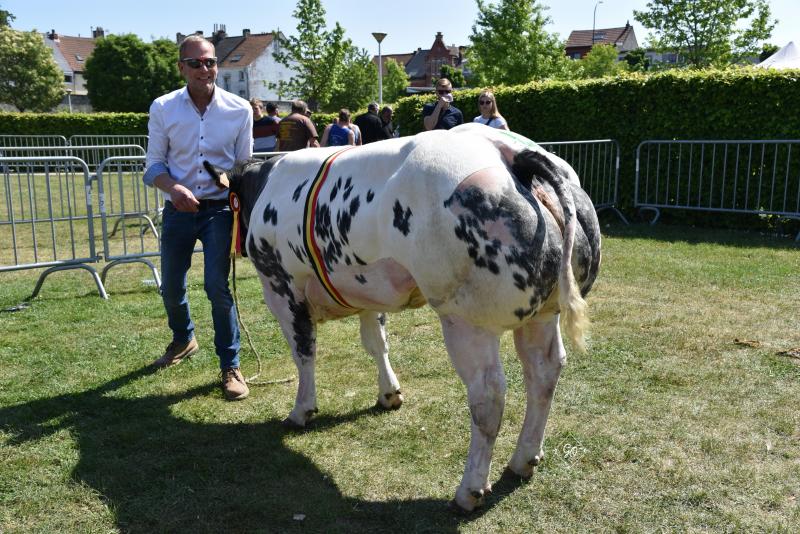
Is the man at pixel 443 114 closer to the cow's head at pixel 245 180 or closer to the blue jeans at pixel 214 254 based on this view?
the blue jeans at pixel 214 254

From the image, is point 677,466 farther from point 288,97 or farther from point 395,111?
point 288,97

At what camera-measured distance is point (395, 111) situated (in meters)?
15.6

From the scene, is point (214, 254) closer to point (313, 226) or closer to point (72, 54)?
point (313, 226)

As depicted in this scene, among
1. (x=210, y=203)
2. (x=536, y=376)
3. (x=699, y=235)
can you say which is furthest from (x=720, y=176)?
(x=536, y=376)

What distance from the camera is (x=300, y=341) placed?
4.32 metres

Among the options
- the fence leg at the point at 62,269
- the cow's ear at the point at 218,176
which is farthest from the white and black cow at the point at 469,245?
the fence leg at the point at 62,269

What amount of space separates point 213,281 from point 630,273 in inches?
202

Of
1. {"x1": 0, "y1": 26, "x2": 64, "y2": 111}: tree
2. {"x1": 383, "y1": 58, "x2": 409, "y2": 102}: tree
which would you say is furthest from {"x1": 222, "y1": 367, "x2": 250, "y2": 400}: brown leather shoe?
{"x1": 383, "y1": 58, "x2": 409, "y2": 102}: tree

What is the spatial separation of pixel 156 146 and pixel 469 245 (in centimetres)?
294

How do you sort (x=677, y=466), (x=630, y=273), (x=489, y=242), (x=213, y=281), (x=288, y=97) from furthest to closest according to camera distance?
(x=288, y=97)
(x=630, y=273)
(x=213, y=281)
(x=677, y=466)
(x=489, y=242)

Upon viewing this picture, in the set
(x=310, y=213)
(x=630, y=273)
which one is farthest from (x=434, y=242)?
(x=630, y=273)

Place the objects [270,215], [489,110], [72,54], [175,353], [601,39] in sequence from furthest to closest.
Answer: [601,39], [72,54], [489,110], [175,353], [270,215]

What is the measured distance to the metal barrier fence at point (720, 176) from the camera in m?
11.1

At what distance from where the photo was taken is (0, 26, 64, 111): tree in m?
48.9
